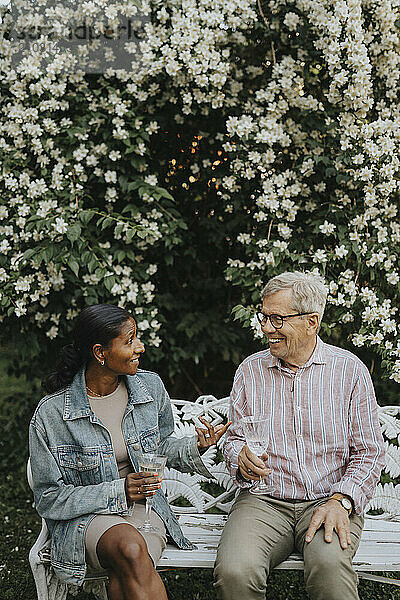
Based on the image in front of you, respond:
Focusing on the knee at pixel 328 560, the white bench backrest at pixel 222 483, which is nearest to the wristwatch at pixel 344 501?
the knee at pixel 328 560

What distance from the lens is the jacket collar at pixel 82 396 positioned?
2674 millimetres

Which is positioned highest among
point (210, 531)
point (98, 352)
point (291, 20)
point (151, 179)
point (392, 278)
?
point (291, 20)

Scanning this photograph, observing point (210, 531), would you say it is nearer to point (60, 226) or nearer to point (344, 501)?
point (344, 501)

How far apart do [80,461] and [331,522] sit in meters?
0.90

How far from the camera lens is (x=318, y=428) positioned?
9.10 ft

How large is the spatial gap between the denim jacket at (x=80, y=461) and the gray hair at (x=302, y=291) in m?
0.63

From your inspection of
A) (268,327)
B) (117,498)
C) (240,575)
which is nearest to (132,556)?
(117,498)

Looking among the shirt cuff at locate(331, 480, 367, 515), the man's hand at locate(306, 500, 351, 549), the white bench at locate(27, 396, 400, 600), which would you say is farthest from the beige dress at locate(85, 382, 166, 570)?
the shirt cuff at locate(331, 480, 367, 515)

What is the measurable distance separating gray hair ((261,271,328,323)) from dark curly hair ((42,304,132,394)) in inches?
22.6

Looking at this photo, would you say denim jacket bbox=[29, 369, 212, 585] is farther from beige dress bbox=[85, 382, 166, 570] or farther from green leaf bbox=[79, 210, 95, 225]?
green leaf bbox=[79, 210, 95, 225]

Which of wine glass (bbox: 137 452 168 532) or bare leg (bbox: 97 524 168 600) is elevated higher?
wine glass (bbox: 137 452 168 532)

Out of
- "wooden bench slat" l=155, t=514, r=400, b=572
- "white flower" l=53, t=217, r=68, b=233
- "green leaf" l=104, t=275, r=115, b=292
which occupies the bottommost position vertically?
"wooden bench slat" l=155, t=514, r=400, b=572

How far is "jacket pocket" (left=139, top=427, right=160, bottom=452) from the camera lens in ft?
9.10

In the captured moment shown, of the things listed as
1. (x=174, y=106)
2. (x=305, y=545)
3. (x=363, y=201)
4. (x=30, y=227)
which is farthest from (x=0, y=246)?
(x=305, y=545)
